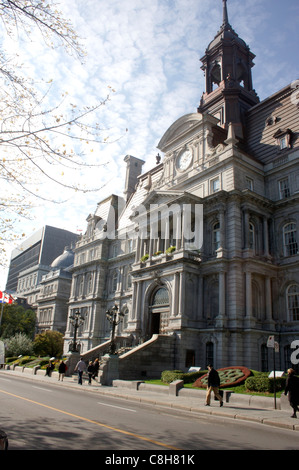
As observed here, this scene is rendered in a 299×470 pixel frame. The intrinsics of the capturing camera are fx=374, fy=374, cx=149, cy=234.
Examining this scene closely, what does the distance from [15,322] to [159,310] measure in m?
48.4

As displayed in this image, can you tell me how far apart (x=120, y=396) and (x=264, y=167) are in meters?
26.4

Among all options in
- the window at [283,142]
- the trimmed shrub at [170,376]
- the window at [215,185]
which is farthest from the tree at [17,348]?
the window at [283,142]

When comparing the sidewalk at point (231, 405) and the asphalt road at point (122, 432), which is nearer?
the asphalt road at point (122, 432)

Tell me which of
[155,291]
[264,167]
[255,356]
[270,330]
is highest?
[264,167]

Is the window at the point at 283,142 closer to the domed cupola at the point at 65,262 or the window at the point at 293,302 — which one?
the window at the point at 293,302

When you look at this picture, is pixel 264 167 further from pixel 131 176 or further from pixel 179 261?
pixel 131 176

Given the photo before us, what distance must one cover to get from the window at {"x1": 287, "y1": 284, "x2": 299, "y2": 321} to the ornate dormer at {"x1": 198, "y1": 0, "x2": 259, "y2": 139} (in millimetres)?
17976

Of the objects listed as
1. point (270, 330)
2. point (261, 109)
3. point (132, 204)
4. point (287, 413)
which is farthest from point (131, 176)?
point (287, 413)

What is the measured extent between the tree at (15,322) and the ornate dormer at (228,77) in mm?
51649

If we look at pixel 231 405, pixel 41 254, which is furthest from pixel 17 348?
pixel 41 254

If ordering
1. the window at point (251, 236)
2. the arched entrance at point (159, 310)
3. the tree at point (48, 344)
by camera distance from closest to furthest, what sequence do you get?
the window at point (251, 236)
the arched entrance at point (159, 310)
the tree at point (48, 344)

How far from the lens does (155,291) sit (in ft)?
120

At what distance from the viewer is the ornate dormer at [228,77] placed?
Result: 43.0 metres

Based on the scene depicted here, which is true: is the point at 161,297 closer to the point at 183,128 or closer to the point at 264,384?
the point at 264,384
